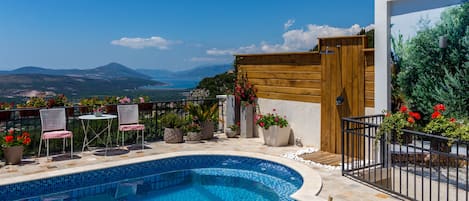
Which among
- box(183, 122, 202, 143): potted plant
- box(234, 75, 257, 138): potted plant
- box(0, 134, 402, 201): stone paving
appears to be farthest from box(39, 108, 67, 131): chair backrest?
box(234, 75, 257, 138): potted plant

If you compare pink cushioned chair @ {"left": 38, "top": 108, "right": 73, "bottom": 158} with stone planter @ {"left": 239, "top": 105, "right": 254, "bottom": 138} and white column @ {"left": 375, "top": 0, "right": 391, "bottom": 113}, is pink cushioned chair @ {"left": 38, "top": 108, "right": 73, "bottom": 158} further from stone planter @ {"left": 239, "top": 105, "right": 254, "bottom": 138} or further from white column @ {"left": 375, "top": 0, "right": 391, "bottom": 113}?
white column @ {"left": 375, "top": 0, "right": 391, "bottom": 113}

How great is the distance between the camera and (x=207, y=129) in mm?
9648

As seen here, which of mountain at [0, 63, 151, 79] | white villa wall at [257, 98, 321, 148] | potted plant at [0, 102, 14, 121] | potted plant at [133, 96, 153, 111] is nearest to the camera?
potted plant at [0, 102, 14, 121]

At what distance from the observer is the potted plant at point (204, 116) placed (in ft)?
31.2

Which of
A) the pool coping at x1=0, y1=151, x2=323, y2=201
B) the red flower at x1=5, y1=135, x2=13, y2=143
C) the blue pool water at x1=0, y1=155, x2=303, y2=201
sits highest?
the red flower at x1=5, y1=135, x2=13, y2=143

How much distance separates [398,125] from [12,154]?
6685 millimetres

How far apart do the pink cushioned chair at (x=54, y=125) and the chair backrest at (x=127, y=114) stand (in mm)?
1125

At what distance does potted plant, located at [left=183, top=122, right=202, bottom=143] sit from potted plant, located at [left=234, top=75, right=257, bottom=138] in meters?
1.13

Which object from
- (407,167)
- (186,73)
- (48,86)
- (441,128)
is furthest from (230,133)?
(186,73)

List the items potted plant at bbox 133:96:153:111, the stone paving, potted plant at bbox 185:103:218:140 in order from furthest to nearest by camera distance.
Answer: potted plant at bbox 185:103:218:140 → potted plant at bbox 133:96:153:111 → the stone paving

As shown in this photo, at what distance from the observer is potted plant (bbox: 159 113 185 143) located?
30.2 feet

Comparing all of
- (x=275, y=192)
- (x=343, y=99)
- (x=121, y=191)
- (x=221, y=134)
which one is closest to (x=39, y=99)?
(x=121, y=191)

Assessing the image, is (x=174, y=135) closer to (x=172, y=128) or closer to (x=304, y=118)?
(x=172, y=128)

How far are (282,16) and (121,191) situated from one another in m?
31.1
